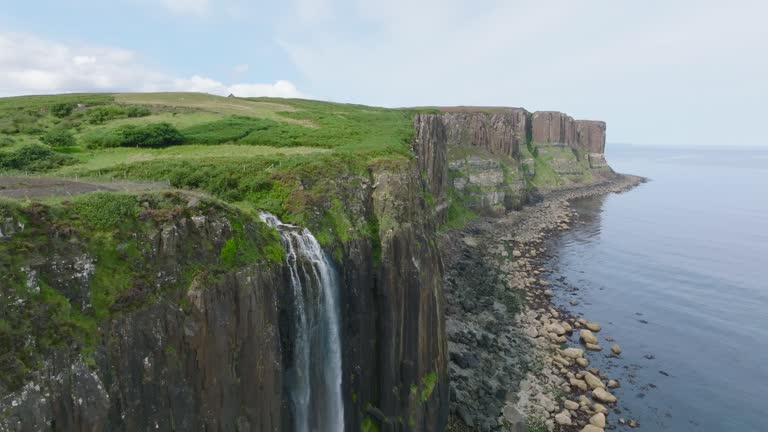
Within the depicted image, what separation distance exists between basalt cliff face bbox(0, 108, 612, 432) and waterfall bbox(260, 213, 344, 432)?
10.5 inches

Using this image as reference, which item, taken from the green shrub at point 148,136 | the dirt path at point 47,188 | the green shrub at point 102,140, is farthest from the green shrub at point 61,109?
the dirt path at point 47,188

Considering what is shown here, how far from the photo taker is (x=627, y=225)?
10581 cm

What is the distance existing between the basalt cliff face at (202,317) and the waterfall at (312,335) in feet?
0.87

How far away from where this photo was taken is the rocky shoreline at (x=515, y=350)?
35656 millimetres

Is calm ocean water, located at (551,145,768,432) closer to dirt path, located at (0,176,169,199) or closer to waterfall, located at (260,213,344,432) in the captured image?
waterfall, located at (260,213,344,432)

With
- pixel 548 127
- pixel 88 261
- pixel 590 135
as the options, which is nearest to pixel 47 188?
pixel 88 261

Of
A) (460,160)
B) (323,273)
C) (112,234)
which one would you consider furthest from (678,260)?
(112,234)

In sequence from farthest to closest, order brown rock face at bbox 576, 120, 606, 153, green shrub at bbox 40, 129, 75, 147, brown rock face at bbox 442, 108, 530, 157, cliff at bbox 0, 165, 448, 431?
brown rock face at bbox 576, 120, 606, 153
brown rock face at bbox 442, 108, 530, 157
green shrub at bbox 40, 129, 75, 147
cliff at bbox 0, 165, 448, 431

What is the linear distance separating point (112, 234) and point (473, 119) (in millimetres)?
108318

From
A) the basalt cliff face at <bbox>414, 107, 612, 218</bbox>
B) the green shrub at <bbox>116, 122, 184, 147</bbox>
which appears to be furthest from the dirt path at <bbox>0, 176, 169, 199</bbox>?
the basalt cliff face at <bbox>414, 107, 612, 218</bbox>

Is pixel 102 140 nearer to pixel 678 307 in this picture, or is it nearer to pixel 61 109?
pixel 61 109

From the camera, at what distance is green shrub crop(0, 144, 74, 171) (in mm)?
29719

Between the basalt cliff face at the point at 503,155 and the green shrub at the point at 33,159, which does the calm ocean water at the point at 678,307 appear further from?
the green shrub at the point at 33,159

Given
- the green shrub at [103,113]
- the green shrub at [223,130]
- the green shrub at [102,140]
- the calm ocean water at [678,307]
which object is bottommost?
the calm ocean water at [678,307]
